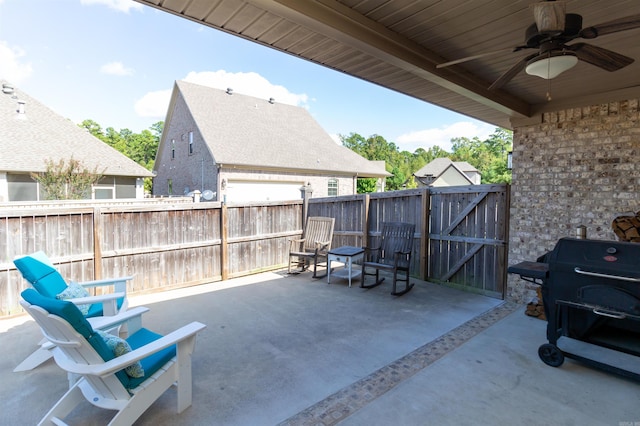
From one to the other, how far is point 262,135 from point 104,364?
41.9 feet

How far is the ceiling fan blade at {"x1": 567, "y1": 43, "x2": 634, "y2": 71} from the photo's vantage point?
7.26 ft

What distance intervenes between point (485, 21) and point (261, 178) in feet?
35.6

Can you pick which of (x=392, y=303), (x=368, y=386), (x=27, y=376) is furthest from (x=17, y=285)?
(x=392, y=303)

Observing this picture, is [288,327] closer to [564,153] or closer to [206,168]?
[564,153]

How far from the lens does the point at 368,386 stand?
253cm

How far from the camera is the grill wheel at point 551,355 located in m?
2.78

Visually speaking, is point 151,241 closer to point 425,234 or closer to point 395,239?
point 395,239

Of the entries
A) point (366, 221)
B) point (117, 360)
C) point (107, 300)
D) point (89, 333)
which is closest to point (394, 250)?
point (366, 221)

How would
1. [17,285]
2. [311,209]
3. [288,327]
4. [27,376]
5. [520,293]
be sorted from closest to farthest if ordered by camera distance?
1. [27,376]
2. [288,327]
3. [17,285]
4. [520,293]
5. [311,209]

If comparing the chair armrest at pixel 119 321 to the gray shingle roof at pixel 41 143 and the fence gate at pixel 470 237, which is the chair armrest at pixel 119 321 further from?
the gray shingle roof at pixel 41 143

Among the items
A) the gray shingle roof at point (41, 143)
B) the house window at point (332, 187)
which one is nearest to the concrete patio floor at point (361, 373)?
the gray shingle roof at point (41, 143)

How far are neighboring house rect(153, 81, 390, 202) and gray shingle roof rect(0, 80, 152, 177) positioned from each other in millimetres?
2408

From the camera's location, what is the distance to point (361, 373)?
2732mm

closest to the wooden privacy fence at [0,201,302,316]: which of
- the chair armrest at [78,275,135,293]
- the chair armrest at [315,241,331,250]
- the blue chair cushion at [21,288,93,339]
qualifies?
the chair armrest at [315,241,331,250]
